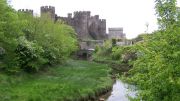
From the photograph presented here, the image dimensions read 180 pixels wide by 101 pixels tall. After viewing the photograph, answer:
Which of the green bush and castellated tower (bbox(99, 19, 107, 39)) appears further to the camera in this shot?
castellated tower (bbox(99, 19, 107, 39))

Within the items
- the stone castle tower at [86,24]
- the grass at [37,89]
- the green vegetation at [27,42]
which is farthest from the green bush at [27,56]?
the stone castle tower at [86,24]

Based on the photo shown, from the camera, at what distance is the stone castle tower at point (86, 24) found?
6555 inches

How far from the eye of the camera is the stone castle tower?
546ft

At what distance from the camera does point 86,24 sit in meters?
172

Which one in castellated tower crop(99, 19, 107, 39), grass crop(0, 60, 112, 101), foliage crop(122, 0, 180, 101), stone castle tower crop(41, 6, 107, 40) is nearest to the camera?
foliage crop(122, 0, 180, 101)

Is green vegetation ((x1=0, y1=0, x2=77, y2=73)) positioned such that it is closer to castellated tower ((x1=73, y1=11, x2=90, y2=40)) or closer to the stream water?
the stream water

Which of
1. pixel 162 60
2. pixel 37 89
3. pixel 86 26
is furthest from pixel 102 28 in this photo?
pixel 162 60

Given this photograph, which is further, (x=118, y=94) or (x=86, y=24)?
(x=86, y=24)

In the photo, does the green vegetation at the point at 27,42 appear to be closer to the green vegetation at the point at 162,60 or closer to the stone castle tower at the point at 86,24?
the green vegetation at the point at 162,60

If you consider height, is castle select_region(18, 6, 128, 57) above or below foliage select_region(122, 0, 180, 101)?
above

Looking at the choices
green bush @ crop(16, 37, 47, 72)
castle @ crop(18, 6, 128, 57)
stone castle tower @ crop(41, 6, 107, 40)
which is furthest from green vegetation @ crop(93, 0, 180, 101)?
stone castle tower @ crop(41, 6, 107, 40)

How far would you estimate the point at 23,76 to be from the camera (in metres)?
45.9

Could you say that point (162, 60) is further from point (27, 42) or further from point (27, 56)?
point (27, 42)

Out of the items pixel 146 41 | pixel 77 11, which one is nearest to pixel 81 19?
pixel 77 11
